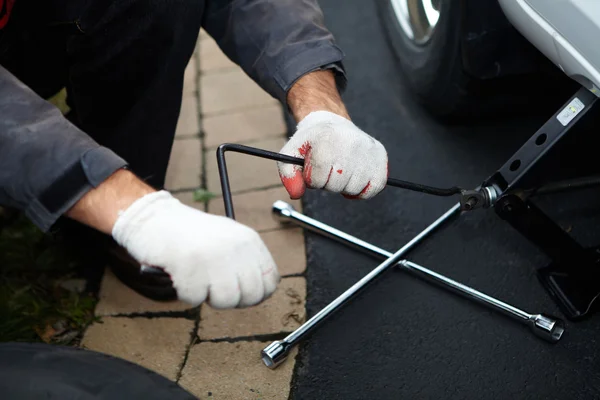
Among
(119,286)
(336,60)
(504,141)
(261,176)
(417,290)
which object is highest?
(336,60)

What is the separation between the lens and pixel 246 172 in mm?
1908

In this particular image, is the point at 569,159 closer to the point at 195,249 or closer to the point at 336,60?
the point at 336,60

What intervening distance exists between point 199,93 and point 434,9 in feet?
2.87

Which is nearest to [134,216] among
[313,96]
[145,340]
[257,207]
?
[313,96]

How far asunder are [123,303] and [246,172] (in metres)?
0.52

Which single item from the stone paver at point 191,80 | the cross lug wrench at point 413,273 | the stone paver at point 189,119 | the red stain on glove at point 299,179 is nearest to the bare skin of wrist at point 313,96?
the red stain on glove at point 299,179

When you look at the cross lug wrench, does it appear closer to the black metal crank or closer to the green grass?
the black metal crank

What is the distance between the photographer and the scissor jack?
1.24 metres

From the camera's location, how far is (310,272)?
63.9 inches

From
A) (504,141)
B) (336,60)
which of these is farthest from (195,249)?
Answer: (504,141)

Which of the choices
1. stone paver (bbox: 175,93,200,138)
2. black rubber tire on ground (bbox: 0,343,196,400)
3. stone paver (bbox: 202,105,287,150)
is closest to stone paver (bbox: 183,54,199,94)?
stone paver (bbox: 175,93,200,138)

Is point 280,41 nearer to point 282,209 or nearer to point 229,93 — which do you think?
point 282,209

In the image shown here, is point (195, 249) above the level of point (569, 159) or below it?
below

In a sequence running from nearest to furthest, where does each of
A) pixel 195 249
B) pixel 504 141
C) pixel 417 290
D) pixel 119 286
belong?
pixel 195 249 < pixel 417 290 < pixel 119 286 < pixel 504 141
